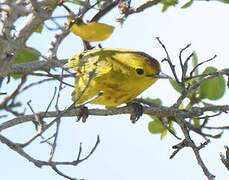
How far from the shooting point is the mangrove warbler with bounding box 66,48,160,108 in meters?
4.62

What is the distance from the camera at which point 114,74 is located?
15.9 feet

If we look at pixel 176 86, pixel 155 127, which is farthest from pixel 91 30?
pixel 155 127

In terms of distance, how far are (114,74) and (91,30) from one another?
1.66 metres

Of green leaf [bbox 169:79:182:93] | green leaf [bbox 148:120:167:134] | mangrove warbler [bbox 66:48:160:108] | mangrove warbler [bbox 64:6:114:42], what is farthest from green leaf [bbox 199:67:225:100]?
mangrove warbler [bbox 64:6:114:42]

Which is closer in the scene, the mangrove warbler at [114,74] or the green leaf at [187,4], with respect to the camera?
the green leaf at [187,4]

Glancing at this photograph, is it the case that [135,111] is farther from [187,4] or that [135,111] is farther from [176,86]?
[187,4]

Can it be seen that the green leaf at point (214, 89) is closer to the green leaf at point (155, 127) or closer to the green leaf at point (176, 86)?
the green leaf at point (176, 86)

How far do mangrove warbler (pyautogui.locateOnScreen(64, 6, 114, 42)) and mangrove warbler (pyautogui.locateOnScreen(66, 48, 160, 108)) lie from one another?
1252 mm

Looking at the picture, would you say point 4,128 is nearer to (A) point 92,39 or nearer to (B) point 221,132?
(A) point 92,39

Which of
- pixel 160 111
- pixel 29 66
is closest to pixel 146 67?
pixel 160 111

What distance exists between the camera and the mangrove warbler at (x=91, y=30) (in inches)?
125

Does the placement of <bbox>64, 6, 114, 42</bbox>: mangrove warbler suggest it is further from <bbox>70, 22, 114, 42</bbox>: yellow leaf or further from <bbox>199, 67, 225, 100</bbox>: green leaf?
<bbox>199, 67, 225, 100</bbox>: green leaf

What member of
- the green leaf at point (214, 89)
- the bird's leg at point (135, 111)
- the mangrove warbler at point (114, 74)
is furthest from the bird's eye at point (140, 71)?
the green leaf at point (214, 89)

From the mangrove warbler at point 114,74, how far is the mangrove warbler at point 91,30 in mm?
1252
